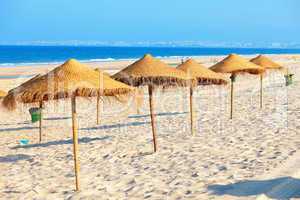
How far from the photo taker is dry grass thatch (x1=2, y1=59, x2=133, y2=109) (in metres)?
5.96

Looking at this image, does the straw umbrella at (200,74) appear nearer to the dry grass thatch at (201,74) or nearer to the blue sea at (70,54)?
the dry grass thatch at (201,74)

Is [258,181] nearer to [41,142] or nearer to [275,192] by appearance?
[275,192]

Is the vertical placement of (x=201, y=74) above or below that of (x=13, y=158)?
above

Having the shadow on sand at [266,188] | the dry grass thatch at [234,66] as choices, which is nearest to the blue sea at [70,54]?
the dry grass thatch at [234,66]

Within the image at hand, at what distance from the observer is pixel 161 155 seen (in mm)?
8031

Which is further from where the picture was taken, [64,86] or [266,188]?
[64,86]

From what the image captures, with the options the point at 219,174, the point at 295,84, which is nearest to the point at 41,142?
the point at 219,174

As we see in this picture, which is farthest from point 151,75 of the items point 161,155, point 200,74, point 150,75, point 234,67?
point 234,67

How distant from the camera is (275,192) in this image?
551 centimetres

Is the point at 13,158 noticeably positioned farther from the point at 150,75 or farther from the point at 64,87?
the point at 64,87

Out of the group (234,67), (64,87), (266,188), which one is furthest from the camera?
(234,67)

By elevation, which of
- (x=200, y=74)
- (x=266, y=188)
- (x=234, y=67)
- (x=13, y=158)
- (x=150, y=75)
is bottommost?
(x=266, y=188)

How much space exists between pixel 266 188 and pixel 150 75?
315cm

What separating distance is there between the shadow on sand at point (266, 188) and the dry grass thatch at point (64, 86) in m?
2.02
